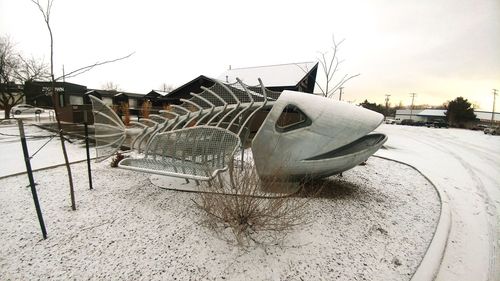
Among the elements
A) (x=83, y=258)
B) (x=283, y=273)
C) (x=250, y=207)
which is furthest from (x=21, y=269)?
(x=283, y=273)

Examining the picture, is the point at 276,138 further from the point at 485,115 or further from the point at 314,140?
the point at 485,115

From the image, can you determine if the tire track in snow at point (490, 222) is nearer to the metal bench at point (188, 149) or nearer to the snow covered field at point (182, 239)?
the snow covered field at point (182, 239)

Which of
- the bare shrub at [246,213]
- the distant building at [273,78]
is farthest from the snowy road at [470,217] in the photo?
the distant building at [273,78]

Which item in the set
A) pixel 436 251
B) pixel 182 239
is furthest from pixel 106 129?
pixel 436 251

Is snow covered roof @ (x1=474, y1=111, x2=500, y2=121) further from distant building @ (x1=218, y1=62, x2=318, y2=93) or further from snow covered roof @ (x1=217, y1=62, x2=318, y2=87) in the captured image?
snow covered roof @ (x1=217, y1=62, x2=318, y2=87)

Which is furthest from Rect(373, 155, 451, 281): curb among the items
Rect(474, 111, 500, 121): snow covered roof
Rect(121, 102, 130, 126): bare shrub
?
Rect(474, 111, 500, 121): snow covered roof

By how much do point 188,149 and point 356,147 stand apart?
3.51 meters

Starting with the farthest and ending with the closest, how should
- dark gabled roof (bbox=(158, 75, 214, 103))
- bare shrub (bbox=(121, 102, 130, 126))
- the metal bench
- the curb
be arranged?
1. dark gabled roof (bbox=(158, 75, 214, 103))
2. bare shrub (bbox=(121, 102, 130, 126))
3. the metal bench
4. the curb

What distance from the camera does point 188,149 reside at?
4836mm

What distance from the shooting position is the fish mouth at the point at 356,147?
14.1ft

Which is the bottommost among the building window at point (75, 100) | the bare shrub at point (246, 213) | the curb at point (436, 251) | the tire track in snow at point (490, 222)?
the tire track in snow at point (490, 222)

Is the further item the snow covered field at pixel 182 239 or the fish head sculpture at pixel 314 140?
the fish head sculpture at pixel 314 140

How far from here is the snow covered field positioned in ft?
9.23

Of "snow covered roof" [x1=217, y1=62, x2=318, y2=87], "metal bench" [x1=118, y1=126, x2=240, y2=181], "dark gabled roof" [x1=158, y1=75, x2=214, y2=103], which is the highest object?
"snow covered roof" [x1=217, y1=62, x2=318, y2=87]
